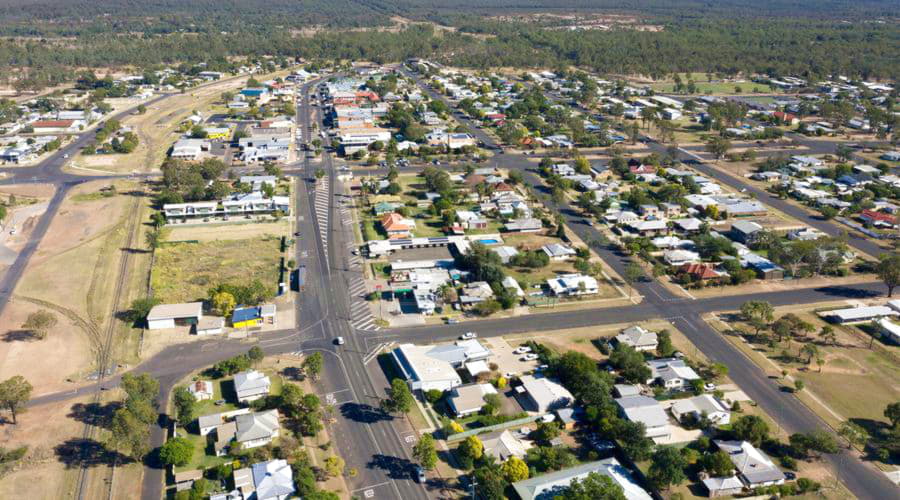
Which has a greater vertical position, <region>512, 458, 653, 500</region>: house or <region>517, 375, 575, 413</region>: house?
<region>517, 375, 575, 413</region>: house

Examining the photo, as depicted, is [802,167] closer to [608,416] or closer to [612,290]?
[612,290]

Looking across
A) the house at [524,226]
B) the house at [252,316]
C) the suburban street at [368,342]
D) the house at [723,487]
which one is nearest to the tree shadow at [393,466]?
the suburban street at [368,342]

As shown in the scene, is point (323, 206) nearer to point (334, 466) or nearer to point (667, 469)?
point (334, 466)

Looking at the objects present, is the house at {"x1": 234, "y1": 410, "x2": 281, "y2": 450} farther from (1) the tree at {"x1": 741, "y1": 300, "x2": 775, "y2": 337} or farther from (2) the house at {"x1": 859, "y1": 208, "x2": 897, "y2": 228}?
(2) the house at {"x1": 859, "y1": 208, "x2": 897, "y2": 228}

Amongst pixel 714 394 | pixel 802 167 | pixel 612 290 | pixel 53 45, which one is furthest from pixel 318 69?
pixel 714 394

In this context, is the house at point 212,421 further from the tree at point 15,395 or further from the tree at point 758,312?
the tree at point 758,312

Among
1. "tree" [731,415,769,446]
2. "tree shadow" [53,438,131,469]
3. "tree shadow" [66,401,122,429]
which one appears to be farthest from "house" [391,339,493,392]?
"tree shadow" [66,401,122,429]
